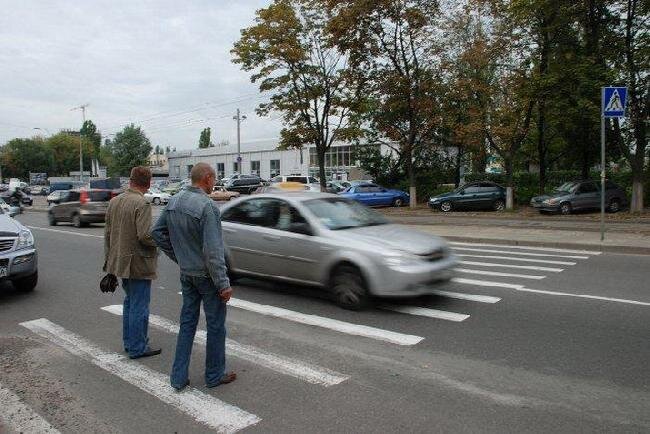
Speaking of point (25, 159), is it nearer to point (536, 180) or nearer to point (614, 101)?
point (536, 180)

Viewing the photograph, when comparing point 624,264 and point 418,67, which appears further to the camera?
point 418,67

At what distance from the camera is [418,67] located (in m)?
28.9

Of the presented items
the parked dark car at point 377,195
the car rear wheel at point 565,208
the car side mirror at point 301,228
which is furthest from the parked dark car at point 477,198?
the car side mirror at point 301,228

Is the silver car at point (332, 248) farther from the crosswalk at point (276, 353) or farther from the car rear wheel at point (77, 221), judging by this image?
the car rear wheel at point (77, 221)

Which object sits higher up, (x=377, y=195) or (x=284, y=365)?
(x=377, y=195)

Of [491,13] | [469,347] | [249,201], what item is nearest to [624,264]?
[469,347]

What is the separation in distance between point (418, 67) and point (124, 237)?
25927 millimetres

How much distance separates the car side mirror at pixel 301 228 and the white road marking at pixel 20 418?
4033mm

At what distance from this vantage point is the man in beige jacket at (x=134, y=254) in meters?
5.27

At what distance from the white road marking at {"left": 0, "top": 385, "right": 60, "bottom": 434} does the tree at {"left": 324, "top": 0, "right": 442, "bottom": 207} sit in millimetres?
25279

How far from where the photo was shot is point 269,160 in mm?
82562

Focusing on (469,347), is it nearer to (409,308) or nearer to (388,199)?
(409,308)

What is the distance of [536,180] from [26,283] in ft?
93.6

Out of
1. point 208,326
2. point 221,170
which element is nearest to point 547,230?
point 208,326
